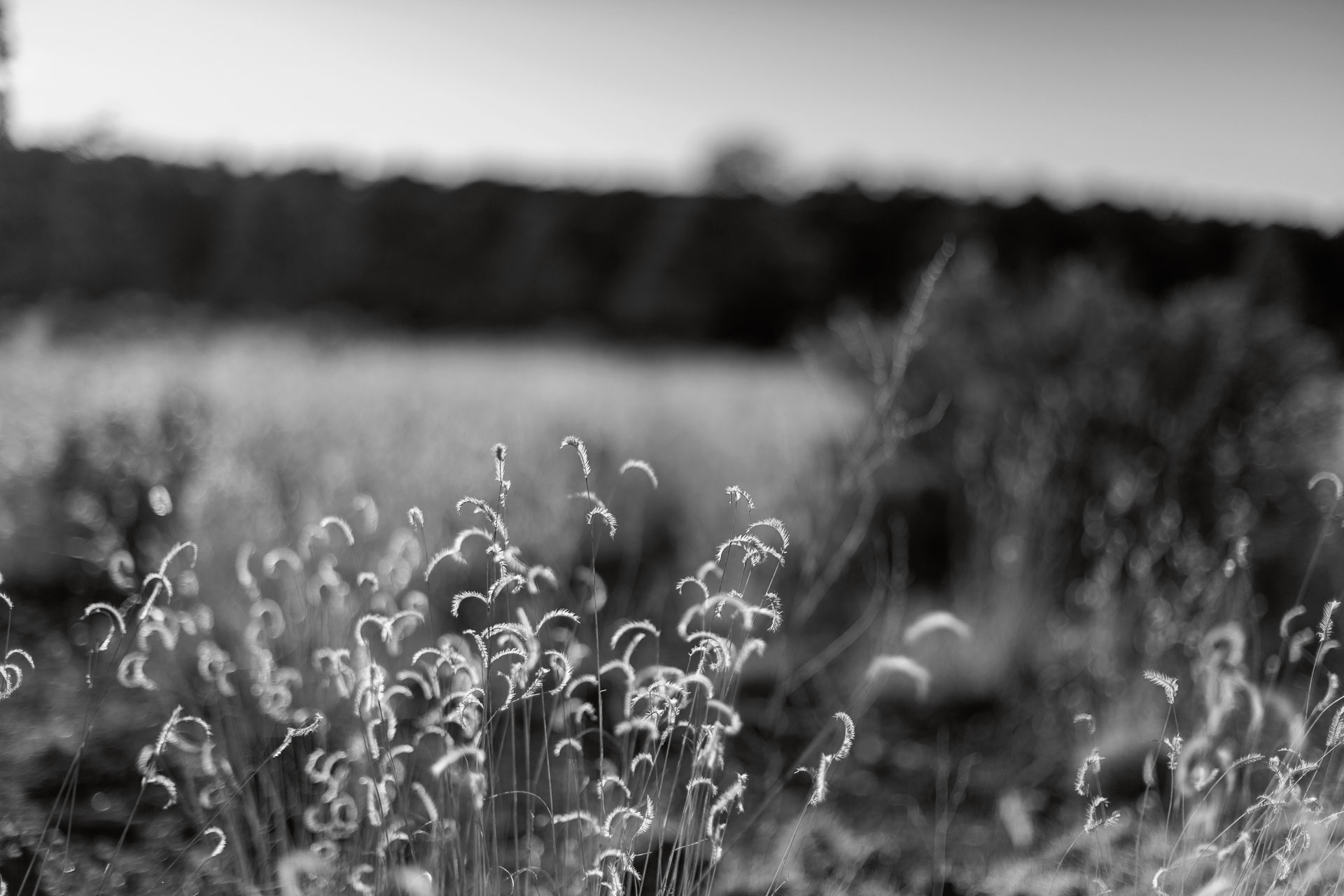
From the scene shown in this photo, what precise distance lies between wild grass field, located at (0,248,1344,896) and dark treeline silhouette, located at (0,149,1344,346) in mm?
10301

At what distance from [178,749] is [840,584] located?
260 cm

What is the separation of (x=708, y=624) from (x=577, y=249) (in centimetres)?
1402

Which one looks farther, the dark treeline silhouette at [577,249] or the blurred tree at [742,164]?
the blurred tree at [742,164]

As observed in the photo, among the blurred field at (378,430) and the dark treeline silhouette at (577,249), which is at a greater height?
the dark treeline silhouette at (577,249)

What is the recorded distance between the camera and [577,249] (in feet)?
54.1

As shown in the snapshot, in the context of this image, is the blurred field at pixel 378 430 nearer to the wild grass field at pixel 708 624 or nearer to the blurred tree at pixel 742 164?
the wild grass field at pixel 708 624

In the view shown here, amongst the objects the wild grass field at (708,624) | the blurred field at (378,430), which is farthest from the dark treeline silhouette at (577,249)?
the wild grass field at (708,624)

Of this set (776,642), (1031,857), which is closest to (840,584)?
(776,642)

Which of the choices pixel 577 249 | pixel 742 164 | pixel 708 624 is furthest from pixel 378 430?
pixel 742 164

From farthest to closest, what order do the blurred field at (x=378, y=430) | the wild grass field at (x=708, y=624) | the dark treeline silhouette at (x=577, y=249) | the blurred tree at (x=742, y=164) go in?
the blurred tree at (x=742, y=164) < the dark treeline silhouette at (x=577, y=249) < the blurred field at (x=378, y=430) < the wild grass field at (x=708, y=624)

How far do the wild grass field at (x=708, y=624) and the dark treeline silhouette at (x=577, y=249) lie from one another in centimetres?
1030

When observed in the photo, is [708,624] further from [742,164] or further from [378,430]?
[742,164]

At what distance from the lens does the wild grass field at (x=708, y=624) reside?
153cm

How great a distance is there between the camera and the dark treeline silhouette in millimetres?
14844
